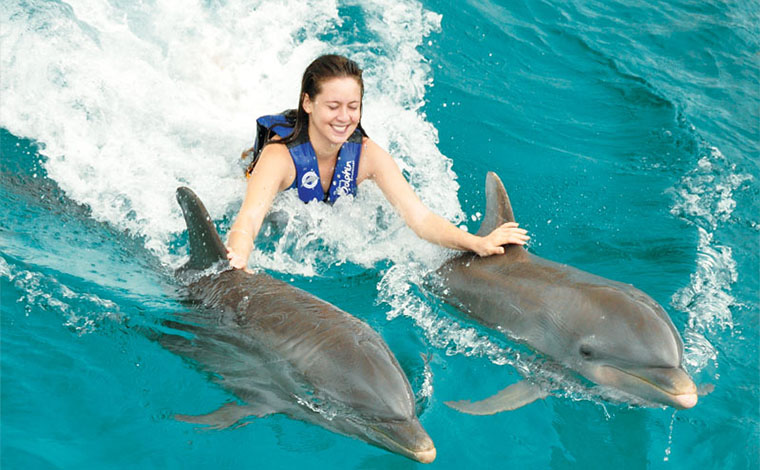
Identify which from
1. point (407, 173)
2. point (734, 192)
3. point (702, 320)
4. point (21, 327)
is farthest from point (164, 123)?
point (734, 192)

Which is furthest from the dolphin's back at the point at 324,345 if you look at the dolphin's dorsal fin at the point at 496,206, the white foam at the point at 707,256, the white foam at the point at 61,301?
the white foam at the point at 707,256

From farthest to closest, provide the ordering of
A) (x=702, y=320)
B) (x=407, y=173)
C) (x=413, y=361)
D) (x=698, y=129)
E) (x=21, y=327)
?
(x=698, y=129) < (x=407, y=173) < (x=702, y=320) < (x=413, y=361) < (x=21, y=327)

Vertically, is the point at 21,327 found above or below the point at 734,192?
above

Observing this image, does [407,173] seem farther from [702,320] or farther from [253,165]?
[702,320]

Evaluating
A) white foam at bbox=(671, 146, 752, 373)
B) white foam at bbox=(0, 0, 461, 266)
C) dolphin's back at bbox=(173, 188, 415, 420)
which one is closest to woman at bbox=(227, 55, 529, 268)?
dolphin's back at bbox=(173, 188, 415, 420)

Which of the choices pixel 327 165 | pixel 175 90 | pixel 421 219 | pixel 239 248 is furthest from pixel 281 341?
pixel 175 90

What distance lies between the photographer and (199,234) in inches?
216

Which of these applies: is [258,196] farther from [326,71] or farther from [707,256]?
[707,256]

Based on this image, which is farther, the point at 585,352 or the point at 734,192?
the point at 734,192

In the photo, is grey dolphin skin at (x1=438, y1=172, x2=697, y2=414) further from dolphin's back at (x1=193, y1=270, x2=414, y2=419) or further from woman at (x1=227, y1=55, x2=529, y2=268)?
dolphin's back at (x1=193, y1=270, x2=414, y2=419)

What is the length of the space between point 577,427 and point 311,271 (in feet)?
8.80

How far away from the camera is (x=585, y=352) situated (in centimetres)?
564

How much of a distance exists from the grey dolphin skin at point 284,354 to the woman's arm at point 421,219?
1.71m

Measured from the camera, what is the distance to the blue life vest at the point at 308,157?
6.91 meters
